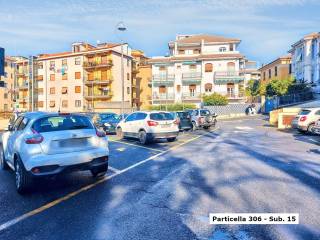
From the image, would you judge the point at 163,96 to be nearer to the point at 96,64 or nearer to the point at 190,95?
the point at 190,95

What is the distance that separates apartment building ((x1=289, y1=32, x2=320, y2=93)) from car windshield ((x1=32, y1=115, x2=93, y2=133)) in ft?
123

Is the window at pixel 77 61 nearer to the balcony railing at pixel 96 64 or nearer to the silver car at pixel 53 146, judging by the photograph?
the balcony railing at pixel 96 64

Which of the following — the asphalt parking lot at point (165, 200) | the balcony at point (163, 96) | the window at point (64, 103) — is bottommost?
the asphalt parking lot at point (165, 200)

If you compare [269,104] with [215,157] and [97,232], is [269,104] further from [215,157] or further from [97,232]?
[97,232]

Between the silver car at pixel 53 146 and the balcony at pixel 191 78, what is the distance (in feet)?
143

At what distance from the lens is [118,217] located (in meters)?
4.40

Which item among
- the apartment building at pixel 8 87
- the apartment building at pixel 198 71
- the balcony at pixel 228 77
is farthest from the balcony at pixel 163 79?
the apartment building at pixel 8 87

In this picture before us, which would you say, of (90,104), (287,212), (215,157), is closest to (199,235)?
(287,212)

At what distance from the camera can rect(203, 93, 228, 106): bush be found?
146ft

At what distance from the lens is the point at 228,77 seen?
47.0 m

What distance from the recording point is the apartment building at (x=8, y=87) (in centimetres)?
6588

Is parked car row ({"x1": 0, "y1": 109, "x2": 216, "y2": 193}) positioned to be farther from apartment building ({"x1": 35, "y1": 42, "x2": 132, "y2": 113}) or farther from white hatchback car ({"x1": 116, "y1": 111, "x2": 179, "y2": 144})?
apartment building ({"x1": 35, "y1": 42, "x2": 132, "y2": 113})

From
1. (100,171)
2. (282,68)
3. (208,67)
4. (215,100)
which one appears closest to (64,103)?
(208,67)

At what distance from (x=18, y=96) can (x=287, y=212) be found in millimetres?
68160
